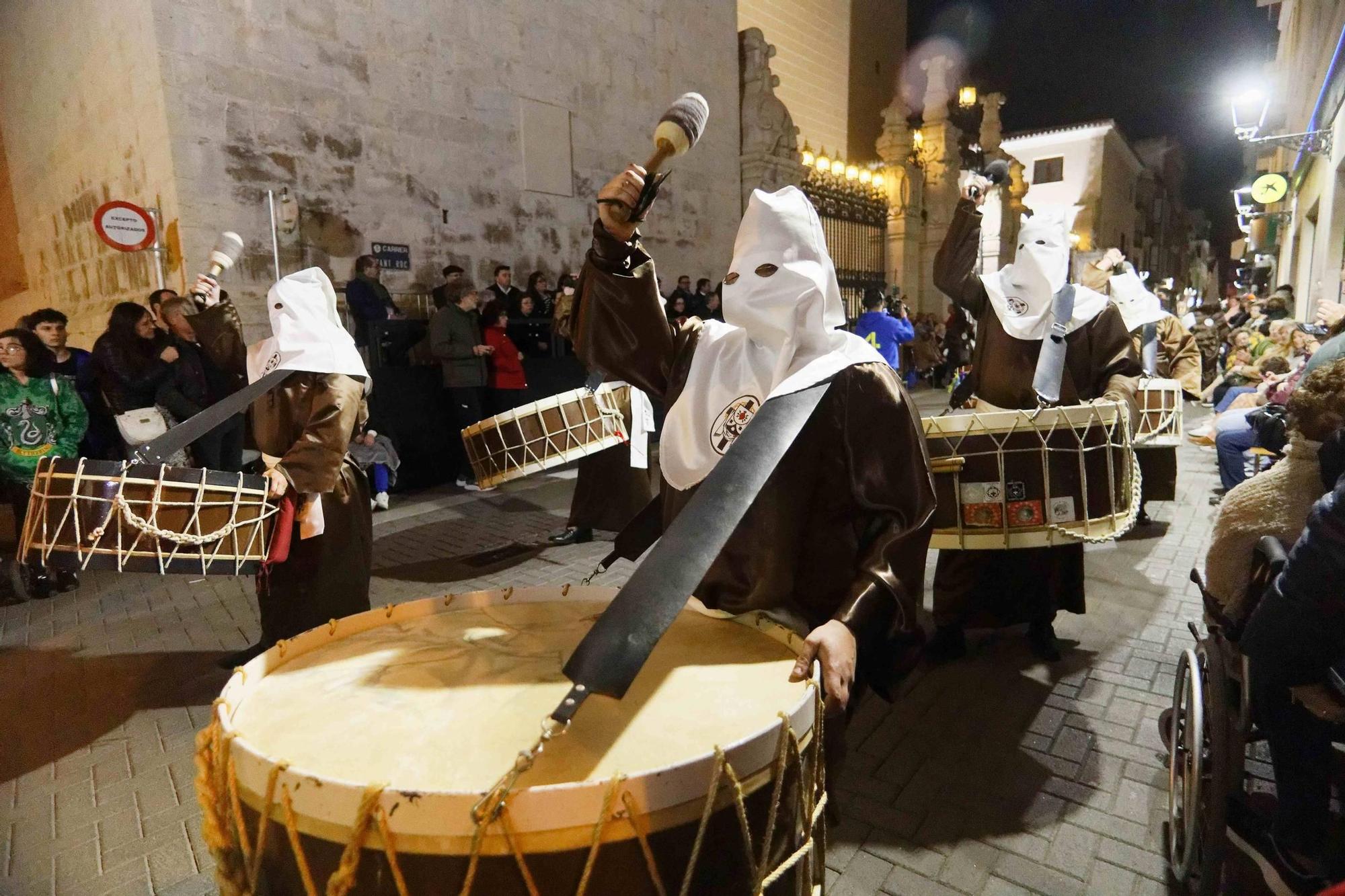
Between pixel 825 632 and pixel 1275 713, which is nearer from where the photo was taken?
pixel 825 632

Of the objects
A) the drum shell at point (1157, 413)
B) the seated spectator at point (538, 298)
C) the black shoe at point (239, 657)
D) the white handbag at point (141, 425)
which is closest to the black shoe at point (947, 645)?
the drum shell at point (1157, 413)

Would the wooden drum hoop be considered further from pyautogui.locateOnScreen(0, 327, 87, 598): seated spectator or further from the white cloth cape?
pyautogui.locateOnScreen(0, 327, 87, 598): seated spectator

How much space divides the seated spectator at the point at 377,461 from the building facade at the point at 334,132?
2.08m

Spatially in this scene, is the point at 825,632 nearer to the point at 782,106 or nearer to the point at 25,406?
the point at 25,406

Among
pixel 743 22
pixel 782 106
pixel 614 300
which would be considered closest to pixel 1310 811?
pixel 614 300

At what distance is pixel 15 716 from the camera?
382 cm

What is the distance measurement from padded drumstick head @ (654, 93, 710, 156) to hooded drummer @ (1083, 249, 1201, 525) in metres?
4.79

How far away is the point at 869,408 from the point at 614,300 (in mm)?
788

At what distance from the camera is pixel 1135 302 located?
6.41 metres

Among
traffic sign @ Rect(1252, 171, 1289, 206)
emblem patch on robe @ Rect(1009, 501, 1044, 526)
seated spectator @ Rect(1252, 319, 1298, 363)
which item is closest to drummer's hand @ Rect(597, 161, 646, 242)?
emblem patch on robe @ Rect(1009, 501, 1044, 526)

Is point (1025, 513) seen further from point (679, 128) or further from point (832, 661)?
point (679, 128)

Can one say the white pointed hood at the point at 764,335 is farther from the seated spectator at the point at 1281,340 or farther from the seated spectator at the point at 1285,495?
the seated spectator at the point at 1281,340

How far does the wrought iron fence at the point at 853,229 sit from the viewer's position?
1655 cm

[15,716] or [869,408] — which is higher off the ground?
[869,408]
